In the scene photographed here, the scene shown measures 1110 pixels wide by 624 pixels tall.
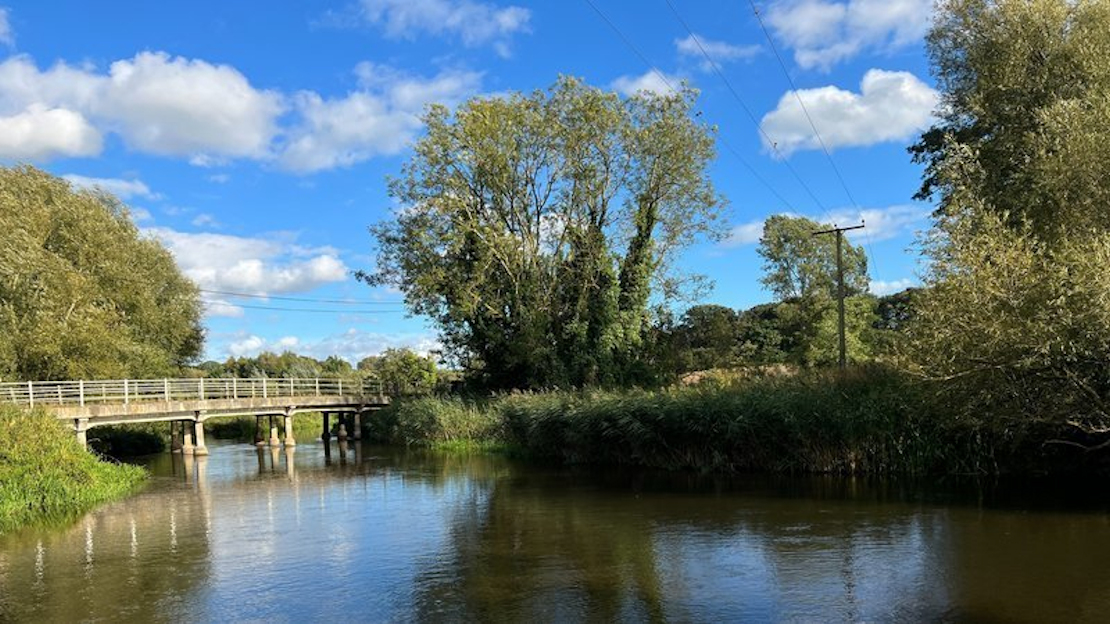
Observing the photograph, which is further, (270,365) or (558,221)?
(270,365)

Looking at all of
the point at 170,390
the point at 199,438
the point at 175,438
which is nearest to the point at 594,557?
the point at 199,438

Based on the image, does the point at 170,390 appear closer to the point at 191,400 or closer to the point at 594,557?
the point at 191,400

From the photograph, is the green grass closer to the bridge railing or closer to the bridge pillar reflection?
the bridge pillar reflection

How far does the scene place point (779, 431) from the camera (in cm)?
2252

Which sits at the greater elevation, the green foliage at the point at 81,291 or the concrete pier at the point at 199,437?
the green foliage at the point at 81,291

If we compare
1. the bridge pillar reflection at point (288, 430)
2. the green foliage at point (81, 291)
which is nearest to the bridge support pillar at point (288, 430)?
the bridge pillar reflection at point (288, 430)

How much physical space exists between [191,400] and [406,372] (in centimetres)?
2144

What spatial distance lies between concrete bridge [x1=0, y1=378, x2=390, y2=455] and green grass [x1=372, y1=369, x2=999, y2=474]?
1650 centimetres

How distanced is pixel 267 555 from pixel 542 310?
25436 millimetres

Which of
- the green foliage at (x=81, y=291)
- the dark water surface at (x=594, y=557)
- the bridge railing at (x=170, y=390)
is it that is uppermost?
the green foliage at (x=81, y=291)

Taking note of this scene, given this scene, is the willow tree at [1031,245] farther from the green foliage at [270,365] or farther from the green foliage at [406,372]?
the green foliage at [270,365]

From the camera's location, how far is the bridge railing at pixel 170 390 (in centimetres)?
3002

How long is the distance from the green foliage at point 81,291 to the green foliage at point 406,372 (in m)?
13.2

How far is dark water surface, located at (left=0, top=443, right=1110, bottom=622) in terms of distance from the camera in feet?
33.0
